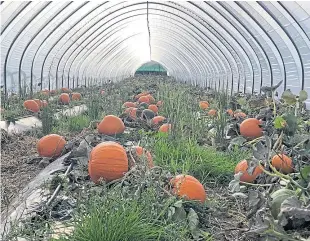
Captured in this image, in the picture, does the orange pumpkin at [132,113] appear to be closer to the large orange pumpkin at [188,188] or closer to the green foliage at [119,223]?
the large orange pumpkin at [188,188]

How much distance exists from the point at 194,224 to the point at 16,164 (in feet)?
9.68

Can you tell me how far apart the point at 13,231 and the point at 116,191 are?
21.2 inches

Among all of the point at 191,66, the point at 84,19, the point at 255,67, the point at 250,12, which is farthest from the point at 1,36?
the point at 191,66

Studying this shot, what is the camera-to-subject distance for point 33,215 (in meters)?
2.63

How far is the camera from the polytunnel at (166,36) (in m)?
10.0

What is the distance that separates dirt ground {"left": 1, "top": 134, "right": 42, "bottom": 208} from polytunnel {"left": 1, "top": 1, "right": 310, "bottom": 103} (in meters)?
4.09

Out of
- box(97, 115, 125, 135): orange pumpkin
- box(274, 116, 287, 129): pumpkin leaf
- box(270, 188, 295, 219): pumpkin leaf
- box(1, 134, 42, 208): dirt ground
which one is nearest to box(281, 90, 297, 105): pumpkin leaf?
box(274, 116, 287, 129): pumpkin leaf

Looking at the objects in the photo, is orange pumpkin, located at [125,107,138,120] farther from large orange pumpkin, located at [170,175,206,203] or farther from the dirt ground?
large orange pumpkin, located at [170,175,206,203]

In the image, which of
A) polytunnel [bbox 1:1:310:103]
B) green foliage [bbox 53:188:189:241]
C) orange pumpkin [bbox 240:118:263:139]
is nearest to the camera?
green foliage [bbox 53:188:189:241]

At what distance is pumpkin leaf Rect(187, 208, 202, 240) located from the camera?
2.39 meters

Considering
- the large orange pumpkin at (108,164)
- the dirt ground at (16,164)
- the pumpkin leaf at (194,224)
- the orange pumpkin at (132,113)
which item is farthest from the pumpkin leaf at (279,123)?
the orange pumpkin at (132,113)

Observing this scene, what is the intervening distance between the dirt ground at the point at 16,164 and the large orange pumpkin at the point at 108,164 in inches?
28.8

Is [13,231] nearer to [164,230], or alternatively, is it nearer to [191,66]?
[164,230]

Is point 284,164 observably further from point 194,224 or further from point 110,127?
point 110,127
